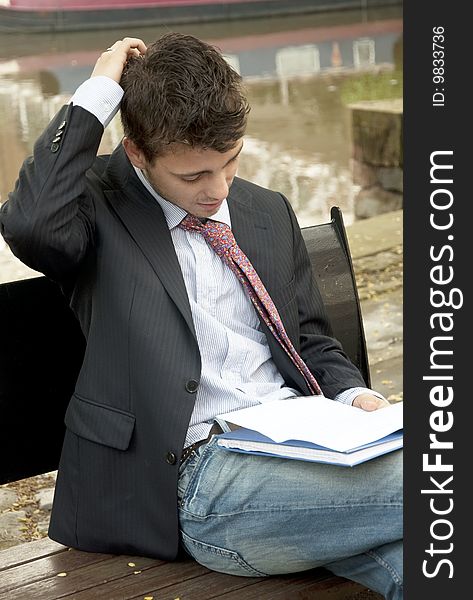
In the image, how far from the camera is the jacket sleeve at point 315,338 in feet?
7.44

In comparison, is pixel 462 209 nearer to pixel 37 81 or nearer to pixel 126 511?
pixel 126 511

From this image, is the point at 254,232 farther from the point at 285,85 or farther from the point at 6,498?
the point at 285,85

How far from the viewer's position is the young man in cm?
192

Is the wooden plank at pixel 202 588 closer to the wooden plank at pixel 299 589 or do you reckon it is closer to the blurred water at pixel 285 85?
the wooden plank at pixel 299 589

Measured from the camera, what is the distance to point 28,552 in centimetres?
216

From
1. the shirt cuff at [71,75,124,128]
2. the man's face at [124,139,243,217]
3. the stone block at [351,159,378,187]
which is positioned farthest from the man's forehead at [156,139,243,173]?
the stone block at [351,159,378,187]

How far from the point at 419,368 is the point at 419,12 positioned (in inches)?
22.9

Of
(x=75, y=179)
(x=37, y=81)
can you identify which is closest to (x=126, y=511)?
(x=75, y=179)

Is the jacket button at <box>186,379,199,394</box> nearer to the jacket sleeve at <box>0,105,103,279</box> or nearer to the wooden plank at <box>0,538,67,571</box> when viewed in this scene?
the jacket sleeve at <box>0,105,103,279</box>

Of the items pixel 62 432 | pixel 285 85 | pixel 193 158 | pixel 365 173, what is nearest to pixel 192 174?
pixel 193 158

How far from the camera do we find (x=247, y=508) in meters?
1.93

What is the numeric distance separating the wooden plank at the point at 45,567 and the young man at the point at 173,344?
0.08 feet

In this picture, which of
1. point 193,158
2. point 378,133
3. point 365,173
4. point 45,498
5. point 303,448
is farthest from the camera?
point 365,173

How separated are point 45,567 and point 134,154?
0.80m
